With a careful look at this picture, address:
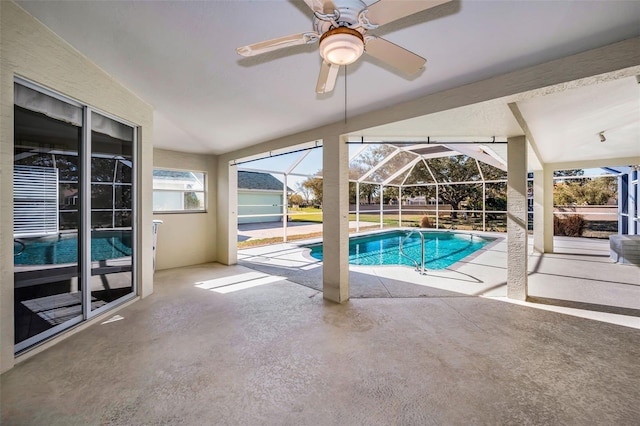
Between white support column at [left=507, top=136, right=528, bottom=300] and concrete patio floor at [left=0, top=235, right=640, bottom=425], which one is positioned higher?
white support column at [left=507, top=136, right=528, bottom=300]

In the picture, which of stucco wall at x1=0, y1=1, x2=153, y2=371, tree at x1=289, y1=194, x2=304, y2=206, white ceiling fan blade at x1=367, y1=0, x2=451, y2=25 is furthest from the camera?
tree at x1=289, y1=194, x2=304, y2=206

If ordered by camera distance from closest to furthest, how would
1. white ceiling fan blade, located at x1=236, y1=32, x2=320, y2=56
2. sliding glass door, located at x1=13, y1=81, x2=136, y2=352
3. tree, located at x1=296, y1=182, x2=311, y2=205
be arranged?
1. white ceiling fan blade, located at x1=236, y1=32, x2=320, y2=56
2. sliding glass door, located at x1=13, y1=81, x2=136, y2=352
3. tree, located at x1=296, y1=182, x2=311, y2=205

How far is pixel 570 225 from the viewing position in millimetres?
11297

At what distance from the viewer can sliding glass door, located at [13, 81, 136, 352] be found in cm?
245

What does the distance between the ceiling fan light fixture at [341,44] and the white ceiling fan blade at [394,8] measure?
4.8 inches

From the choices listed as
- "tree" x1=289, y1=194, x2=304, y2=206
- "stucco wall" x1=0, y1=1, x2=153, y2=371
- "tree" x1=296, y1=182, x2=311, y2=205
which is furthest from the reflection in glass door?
"tree" x1=289, y1=194, x2=304, y2=206

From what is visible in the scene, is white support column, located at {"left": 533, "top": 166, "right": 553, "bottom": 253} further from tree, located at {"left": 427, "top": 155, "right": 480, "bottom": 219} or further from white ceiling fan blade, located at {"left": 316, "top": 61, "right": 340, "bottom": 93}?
white ceiling fan blade, located at {"left": 316, "top": 61, "right": 340, "bottom": 93}

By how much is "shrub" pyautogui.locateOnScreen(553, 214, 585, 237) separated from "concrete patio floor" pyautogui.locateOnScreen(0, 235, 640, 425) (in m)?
10.8

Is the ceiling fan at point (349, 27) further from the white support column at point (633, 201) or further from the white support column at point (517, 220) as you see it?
the white support column at point (633, 201)

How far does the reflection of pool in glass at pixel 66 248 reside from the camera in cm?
251

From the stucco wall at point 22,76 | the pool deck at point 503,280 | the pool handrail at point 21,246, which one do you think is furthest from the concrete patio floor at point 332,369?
the pool handrail at point 21,246

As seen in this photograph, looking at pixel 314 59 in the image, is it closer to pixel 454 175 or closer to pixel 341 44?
pixel 341 44

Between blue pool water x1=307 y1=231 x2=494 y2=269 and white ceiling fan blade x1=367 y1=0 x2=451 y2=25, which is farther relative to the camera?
blue pool water x1=307 y1=231 x2=494 y2=269

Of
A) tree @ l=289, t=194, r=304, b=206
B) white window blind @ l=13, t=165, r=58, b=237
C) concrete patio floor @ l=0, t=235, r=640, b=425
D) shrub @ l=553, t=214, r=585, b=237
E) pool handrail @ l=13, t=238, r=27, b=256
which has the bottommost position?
concrete patio floor @ l=0, t=235, r=640, b=425
